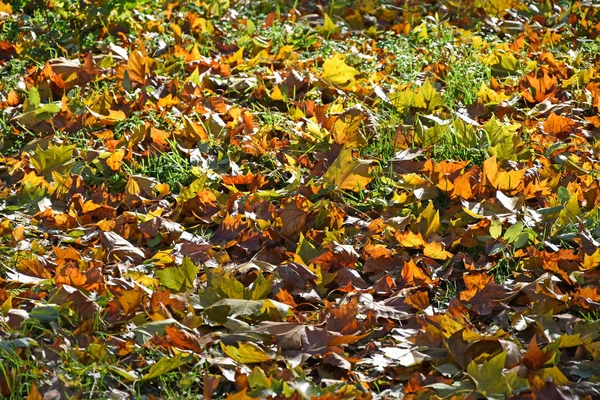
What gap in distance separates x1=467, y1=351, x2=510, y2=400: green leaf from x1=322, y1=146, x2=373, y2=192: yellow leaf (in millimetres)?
1120

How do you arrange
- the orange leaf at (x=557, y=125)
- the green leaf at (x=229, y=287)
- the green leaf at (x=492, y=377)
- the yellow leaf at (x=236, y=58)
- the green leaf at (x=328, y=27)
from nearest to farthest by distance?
the green leaf at (x=492, y=377) → the green leaf at (x=229, y=287) → the orange leaf at (x=557, y=125) → the yellow leaf at (x=236, y=58) → the green leaf at (x=328, y=27)

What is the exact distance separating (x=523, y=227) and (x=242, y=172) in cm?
118

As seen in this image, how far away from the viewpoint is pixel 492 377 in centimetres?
201

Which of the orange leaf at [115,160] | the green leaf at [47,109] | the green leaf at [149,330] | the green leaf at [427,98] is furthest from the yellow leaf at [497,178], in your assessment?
the green leaf at [47,109]

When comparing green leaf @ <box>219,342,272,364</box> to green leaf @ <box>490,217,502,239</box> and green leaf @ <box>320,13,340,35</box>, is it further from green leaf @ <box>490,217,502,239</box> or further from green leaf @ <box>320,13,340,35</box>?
green leaf @ <box>320,13,340,35</box>

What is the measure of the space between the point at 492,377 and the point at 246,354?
673 millimetres

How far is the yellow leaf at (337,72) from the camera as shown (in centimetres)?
388

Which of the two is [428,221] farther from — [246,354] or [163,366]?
[163,366]

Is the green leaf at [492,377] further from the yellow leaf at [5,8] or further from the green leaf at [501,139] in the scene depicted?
the yellow leaf at [5,8]

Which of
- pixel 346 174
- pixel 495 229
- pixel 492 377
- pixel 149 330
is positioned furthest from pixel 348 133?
pixel 492 377

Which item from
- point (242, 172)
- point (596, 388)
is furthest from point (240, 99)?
point (596, 388)

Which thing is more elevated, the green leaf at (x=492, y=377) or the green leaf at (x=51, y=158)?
the green leaf at (x=492, y=377)

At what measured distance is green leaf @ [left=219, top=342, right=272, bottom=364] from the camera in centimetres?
214

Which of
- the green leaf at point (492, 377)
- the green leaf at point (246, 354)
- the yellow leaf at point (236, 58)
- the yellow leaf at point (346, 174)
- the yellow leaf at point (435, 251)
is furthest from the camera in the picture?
the yellow leaf at point (236, 58)
